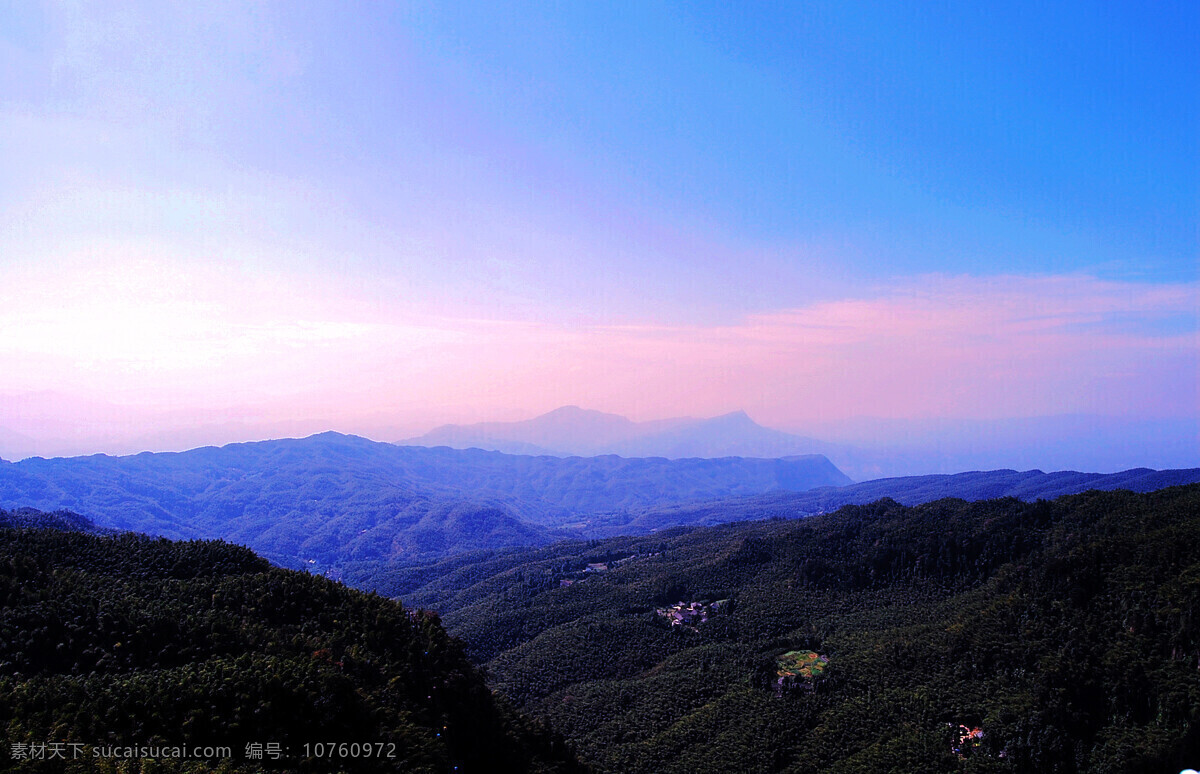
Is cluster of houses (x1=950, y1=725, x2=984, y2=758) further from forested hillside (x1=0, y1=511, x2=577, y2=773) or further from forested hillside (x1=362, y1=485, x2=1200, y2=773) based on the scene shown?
forested hillside (x1=0, y1=511, x2=577, y2=773)

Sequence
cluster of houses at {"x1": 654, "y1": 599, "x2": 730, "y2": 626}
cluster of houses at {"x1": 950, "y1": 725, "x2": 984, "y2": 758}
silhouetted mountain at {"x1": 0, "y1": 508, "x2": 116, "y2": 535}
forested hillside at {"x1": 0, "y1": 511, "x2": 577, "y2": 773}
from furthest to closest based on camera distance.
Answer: silhouetted mountain at {"x1": 0, "y1": 508, "x2": 116, "y2": 535}
cluster of houses at {"x1": 654, "y1": 599, "x2": 730, "y2": 626}
cluster of houses at {"x1": 950, "y1": 725, "x2": 984, "y2": 758}
forested hillside at {"x1": 0, "y1": 511, "x2": 577, "y2": 773}

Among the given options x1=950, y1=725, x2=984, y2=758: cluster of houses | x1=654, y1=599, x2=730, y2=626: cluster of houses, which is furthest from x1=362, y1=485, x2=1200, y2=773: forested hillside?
x1=654, y1=599, x2=730, y2=626: cluster of houses

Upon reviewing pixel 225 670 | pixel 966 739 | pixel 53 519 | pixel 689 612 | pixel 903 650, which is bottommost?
pixel 689 612

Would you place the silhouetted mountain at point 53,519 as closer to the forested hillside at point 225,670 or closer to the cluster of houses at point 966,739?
the forested hillside at point 225,670

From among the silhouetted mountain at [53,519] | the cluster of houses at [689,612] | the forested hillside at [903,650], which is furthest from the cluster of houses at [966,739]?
the silhouetted mountain at [53,519]

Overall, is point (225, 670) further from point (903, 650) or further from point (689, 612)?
point (689, 612)

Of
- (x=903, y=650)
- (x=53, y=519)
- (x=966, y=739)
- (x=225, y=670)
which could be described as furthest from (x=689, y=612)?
(x=53, y=519)
